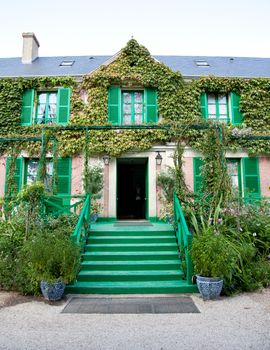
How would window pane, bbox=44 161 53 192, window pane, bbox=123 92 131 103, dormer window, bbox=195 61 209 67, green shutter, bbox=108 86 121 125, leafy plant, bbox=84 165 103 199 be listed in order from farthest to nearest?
dormer window, bbox=195 61 209 67, window pane, bbox=123 92 131 103, green shutter, bbox=108 86 121 125, leafy plant, bbox=84 165 103 199, window pane, bbox=44 161 53 192

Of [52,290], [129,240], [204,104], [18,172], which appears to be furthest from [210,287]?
[18,172]

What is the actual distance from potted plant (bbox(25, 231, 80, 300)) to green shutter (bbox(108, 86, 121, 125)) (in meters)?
6.17

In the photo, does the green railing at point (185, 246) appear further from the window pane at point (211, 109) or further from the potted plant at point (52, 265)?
the window pane at point (211, 109)

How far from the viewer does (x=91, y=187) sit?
27.2 ft

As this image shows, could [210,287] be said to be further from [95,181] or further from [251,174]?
[251,174]

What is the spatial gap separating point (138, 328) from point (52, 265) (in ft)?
5.29

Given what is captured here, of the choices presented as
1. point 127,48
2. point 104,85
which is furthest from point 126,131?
point 127,48

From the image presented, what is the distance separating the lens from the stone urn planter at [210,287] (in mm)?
4047

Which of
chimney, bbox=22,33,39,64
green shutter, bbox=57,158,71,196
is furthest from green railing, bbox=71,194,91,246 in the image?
chimney, bbox=22,33,39,64

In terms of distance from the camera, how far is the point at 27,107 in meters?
9.73

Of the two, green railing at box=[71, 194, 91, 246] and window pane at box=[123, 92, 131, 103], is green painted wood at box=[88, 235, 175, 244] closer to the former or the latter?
green railing at box=[71, 194, 91, 246]

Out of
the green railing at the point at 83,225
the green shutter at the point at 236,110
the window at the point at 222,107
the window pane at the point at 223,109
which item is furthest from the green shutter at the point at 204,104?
the green railing at the point at 83,225

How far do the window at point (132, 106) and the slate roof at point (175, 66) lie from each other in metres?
1.53

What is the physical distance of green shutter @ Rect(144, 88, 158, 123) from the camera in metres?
9.50
